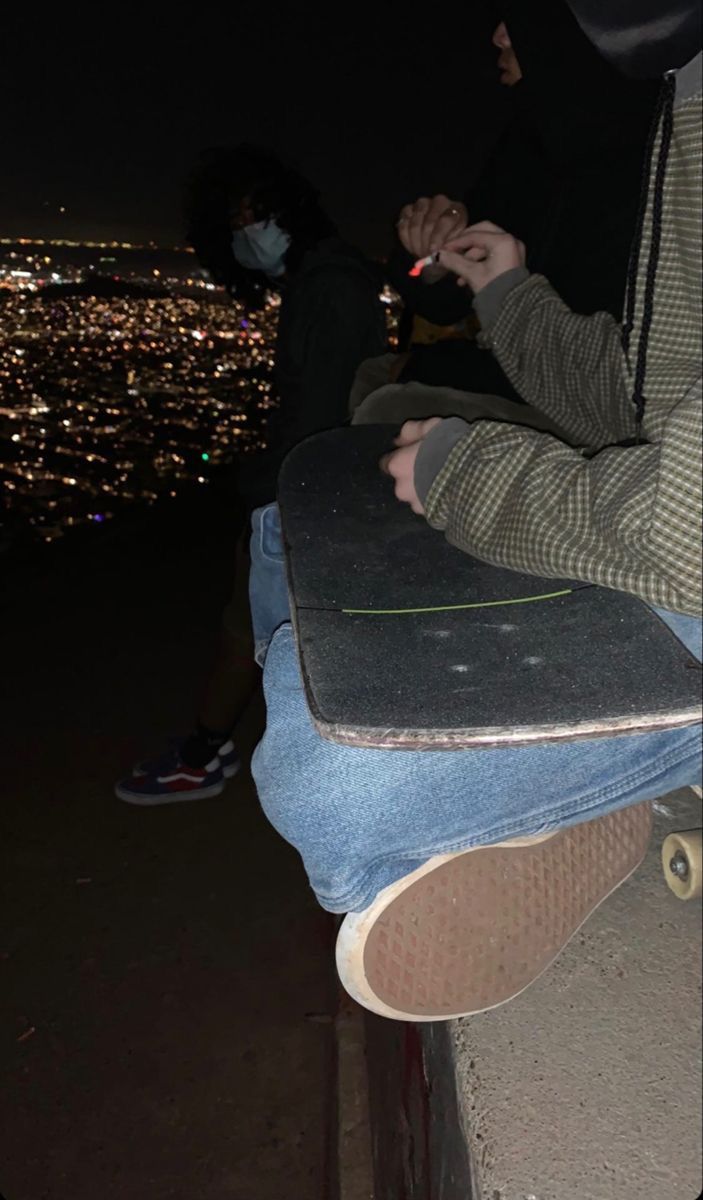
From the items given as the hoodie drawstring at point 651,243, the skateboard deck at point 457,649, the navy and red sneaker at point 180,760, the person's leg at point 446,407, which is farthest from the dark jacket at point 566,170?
the navy and red sneaker at point 180,760

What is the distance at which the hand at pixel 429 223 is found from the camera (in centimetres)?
151

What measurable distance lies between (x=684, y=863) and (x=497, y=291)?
3.00 feet

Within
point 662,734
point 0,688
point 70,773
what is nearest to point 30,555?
point 0,688

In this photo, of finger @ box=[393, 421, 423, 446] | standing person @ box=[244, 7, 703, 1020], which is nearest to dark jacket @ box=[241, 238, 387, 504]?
finger @ box=[393, 421, 423, 446]

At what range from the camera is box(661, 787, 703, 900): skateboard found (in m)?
1.22

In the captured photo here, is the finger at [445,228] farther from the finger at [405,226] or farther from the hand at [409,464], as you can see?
the hand at [409,464]

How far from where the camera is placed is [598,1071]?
109 centimetres

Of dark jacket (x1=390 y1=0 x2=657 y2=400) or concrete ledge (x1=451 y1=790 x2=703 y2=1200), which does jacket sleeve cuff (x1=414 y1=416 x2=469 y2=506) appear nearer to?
dark jacket (x1=390 y1=0 x2=657 y2=400)

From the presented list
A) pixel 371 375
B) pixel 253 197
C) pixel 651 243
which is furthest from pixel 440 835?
pixel 253 197

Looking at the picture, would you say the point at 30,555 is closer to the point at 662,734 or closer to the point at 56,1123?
the point at 56,1123

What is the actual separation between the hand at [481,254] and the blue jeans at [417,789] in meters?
0.74

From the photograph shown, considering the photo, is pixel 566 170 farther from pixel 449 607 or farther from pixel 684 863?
pixel 684 863

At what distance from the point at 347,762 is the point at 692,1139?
647 mm

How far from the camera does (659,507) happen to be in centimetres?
76
